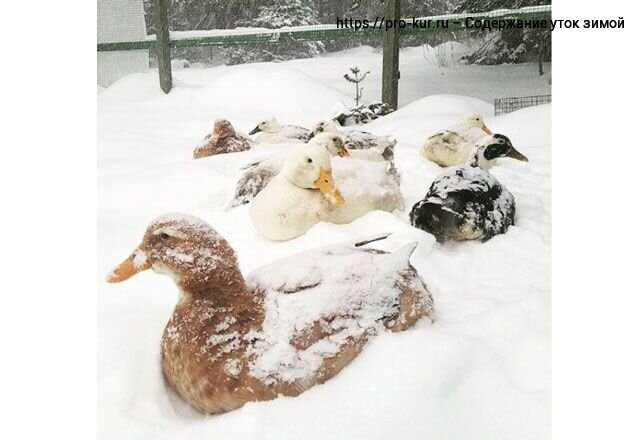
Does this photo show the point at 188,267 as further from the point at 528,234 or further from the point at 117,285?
the point at 528,234

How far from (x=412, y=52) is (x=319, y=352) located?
71 cm

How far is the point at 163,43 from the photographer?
4.85 ft

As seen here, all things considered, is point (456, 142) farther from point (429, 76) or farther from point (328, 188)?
point (328, 188)

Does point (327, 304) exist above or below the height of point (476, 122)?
below

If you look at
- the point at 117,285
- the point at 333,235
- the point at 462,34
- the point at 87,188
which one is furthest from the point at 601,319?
the point at 87,188

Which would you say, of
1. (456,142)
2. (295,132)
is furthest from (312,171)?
(456,142)

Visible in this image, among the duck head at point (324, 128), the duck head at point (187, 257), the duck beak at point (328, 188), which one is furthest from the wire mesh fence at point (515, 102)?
the duck head at point (187, 257)

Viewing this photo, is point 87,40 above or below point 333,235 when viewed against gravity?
above

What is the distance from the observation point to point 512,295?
114 centimetres

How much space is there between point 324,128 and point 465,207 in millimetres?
332

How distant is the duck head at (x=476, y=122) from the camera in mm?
1363

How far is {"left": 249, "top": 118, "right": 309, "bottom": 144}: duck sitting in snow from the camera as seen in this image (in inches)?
54.2

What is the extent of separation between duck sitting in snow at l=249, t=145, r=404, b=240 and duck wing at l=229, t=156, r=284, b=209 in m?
A: 0.05

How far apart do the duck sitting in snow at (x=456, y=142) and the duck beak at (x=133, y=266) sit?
25.6 inches
